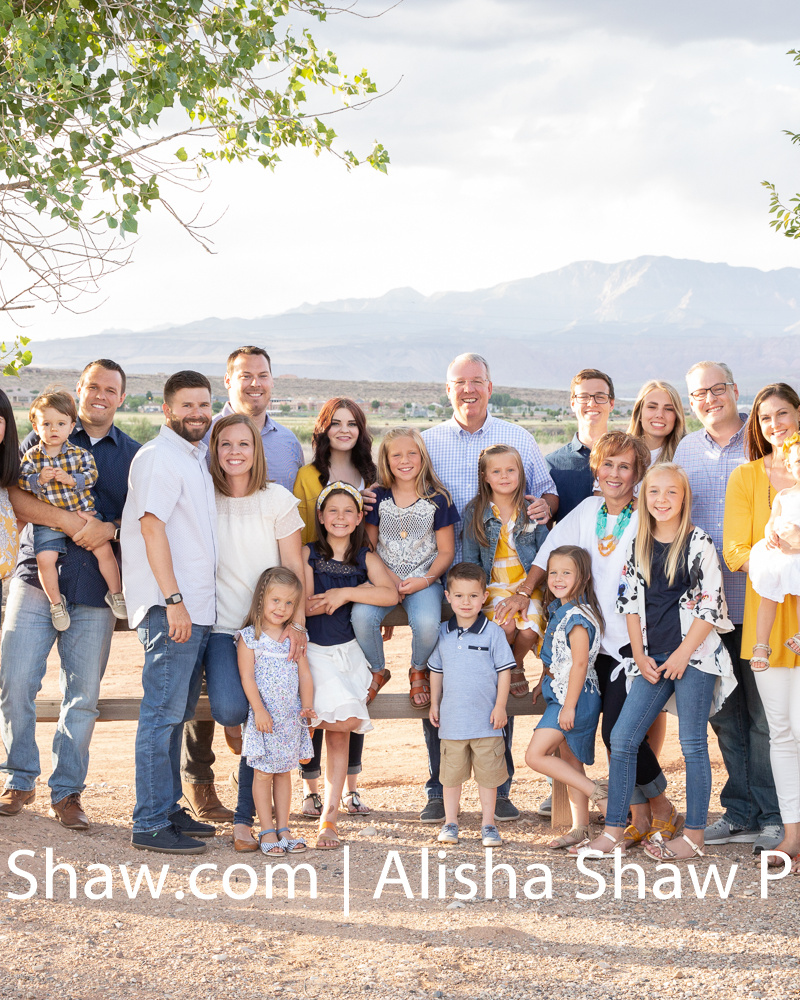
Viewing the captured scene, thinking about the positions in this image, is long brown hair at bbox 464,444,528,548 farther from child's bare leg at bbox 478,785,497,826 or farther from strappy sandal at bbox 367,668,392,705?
child's bare leg at bbox 478,785,497,826

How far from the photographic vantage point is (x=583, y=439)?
6102mm

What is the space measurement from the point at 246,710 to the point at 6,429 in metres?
1.88

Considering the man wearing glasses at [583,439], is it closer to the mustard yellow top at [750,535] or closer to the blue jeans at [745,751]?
the mustard yellow top at [750,535]

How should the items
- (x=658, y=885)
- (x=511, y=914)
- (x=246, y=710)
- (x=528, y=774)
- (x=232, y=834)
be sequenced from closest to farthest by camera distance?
(x=511, y=914), (x=658, y=885), (x=246, y=710), (x=232, y=834), (x=528, y=774)

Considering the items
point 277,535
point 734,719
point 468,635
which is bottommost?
point 734,719

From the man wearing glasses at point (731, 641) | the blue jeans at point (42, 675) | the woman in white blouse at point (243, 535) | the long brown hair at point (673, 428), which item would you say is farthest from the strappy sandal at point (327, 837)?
the long brown hair at point (673, 428)

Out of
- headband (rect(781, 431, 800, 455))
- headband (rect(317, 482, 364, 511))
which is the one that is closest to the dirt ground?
headband (rect(317, 482, 364, 511))

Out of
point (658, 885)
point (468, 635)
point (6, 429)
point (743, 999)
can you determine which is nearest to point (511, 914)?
point (658, 885)

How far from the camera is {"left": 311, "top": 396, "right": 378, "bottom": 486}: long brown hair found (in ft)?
18.4

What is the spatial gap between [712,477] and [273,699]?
8.52ft

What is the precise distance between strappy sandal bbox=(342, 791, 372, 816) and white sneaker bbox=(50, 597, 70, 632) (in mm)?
1989

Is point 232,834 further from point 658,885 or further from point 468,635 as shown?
point 658,885

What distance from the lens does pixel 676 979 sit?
3.86 metres

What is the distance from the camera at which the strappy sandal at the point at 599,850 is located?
5008 millimetres
